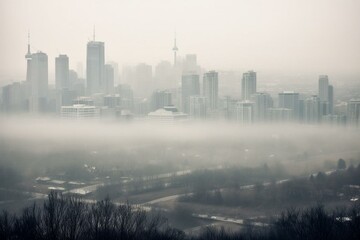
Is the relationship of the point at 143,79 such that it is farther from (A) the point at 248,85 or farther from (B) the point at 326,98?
(B) the point at 326,98

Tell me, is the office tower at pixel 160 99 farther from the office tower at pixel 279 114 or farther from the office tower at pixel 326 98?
the office tower at pixel 326 98

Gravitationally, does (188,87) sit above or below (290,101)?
above

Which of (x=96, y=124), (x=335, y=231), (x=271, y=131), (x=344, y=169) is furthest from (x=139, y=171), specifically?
(x=335, y=231)

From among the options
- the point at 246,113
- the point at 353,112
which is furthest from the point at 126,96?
the point at 353,112

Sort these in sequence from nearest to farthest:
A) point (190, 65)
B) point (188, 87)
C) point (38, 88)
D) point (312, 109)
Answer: point (312, 109) < point (38, 88) < point (188, 87) < point (190, 65)

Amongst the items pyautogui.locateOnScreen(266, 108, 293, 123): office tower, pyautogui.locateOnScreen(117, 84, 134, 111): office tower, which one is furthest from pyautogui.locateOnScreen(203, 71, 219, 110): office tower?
pyautogui.locateOnScreen(117, 84, 134, 111): office tower

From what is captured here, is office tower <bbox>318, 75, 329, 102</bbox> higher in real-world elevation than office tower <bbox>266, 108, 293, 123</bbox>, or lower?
higher

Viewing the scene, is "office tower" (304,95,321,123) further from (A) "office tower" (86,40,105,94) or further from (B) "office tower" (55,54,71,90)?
(B) "office tower" (55,54,71,90)
